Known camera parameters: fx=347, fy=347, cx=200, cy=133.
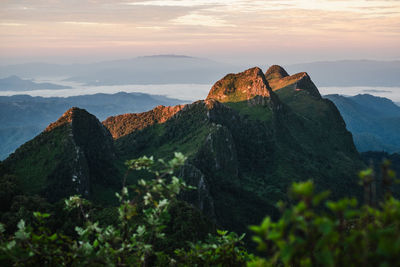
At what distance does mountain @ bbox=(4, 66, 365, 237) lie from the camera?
79.6 meters

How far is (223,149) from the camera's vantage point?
105250 mm

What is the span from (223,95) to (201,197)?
228 ft

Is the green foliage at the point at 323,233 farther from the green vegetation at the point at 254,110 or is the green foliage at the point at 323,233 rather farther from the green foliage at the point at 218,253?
the green vegetation at the point at 254,110

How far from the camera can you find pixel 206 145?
99812mm

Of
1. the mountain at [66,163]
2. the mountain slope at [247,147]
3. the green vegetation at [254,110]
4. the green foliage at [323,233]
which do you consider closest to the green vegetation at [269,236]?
the green foliage at [323,233]

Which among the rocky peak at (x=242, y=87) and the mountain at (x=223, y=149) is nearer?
the mountain at (x=223, y=149)

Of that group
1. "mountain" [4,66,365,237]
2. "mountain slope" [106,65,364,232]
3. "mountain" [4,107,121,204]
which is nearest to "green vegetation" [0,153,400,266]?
"mountain" [4,107,121,204]

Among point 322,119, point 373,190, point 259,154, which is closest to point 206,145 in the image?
point 259,154

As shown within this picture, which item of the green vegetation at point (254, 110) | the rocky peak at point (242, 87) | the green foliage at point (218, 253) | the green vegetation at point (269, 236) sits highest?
the rocky peak at point (242, 87)

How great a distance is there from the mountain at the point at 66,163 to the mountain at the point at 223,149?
23 centimetres

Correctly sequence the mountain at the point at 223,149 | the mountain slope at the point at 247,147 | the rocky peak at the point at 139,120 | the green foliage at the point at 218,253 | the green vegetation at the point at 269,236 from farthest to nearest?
1. the rocky peak at the point at 139,120
2. the mountain slope at the point at 247,147
3. the mountain at the point at 223,149
4. the green foliage at the point at 218,253
5. the green vegetation at the point at 269,236

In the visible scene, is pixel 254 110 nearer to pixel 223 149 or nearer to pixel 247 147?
pixel 247 147

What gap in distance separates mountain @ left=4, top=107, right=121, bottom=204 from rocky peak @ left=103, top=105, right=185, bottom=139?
33.0 meters

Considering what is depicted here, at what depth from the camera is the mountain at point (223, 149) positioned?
79.6 m
